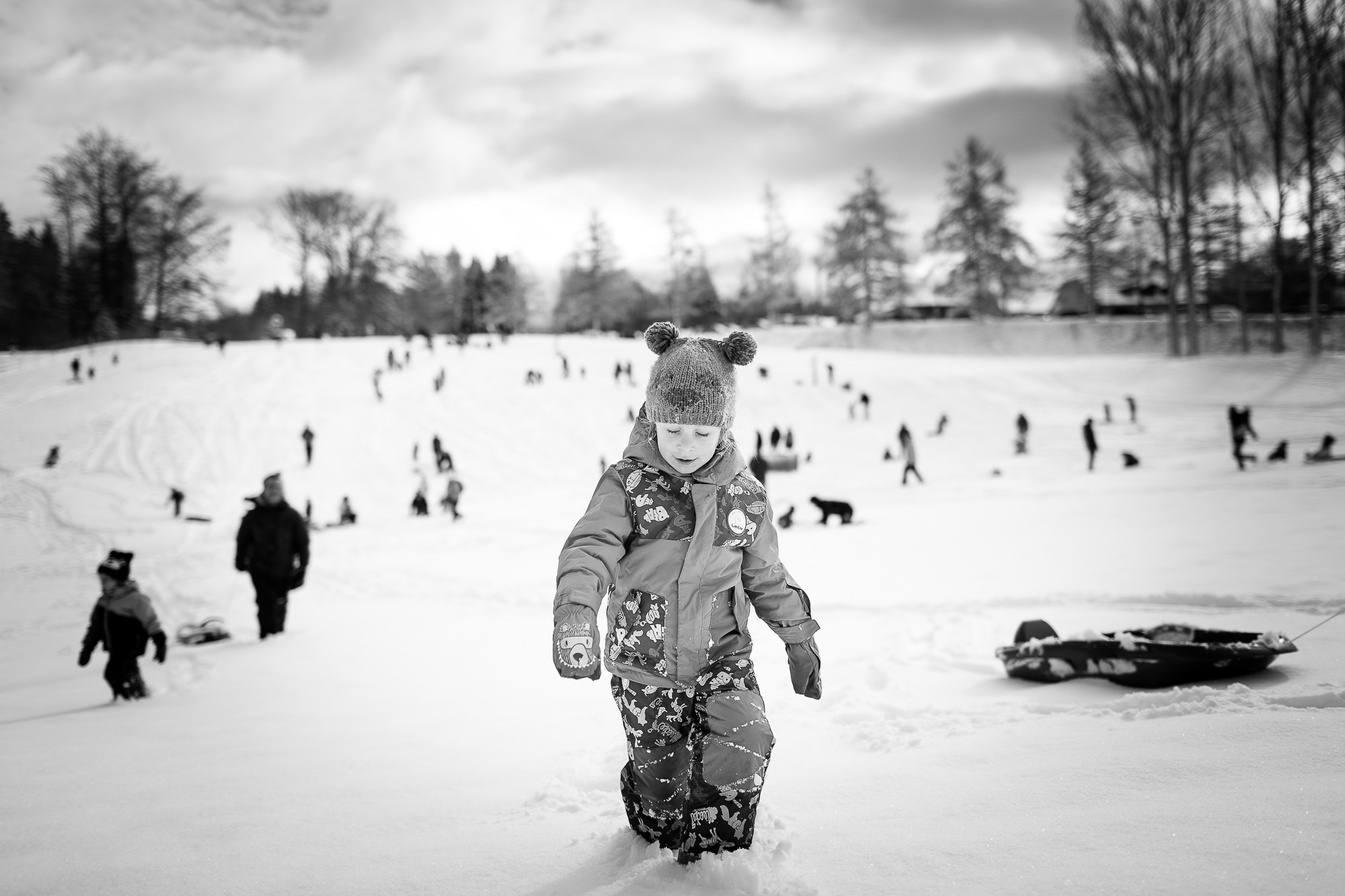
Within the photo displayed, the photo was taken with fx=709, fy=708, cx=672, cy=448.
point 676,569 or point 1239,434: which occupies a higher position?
point 676,569

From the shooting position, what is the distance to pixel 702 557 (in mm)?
2053

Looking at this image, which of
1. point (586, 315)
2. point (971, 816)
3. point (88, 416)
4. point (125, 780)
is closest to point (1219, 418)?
point (971, 816)

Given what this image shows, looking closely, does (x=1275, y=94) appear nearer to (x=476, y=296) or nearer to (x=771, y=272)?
(x=771, y=272)

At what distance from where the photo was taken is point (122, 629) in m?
4.75

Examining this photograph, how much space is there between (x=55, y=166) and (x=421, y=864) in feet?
79.1

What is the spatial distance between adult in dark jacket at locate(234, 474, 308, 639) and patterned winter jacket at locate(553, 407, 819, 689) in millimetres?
5486

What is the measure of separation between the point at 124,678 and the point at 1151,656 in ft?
20.1

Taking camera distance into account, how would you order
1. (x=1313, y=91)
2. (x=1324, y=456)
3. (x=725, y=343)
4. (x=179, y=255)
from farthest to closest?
(x=179, y=255) → (x=1313, y=91) → (x=1324, y=456) → (x=725, y=343)

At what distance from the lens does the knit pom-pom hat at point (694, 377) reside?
85.0 inches

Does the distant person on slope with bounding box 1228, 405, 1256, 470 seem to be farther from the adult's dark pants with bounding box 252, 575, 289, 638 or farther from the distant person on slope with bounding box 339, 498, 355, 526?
the distant person on slope with bounding box 339, 498, 355, 526

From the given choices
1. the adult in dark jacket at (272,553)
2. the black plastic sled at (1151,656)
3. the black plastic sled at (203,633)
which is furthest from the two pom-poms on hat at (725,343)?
the black plastic sled at (203,633)

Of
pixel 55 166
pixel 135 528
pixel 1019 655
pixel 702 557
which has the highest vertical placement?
pixel 55 166

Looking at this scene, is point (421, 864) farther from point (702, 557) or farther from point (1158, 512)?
point (1158, 512)

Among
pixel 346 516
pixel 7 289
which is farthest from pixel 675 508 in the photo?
pixel 7 289
